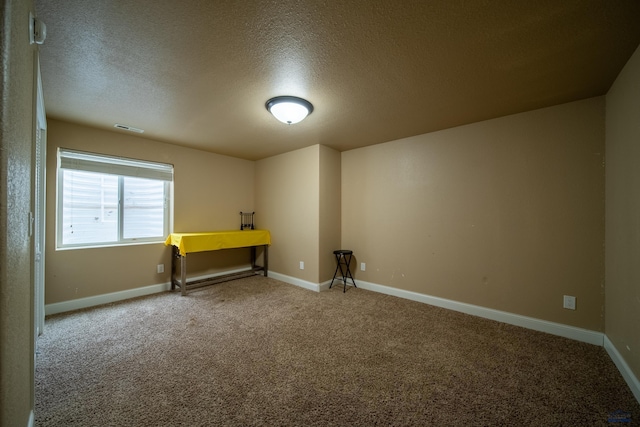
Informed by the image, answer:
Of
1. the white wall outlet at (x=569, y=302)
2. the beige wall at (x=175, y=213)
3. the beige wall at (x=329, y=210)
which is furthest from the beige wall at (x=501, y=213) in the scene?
the beige wall at (x=175, y=213)

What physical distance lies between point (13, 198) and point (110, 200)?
3110 mm

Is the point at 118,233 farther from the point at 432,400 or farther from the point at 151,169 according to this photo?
the point at 432,400

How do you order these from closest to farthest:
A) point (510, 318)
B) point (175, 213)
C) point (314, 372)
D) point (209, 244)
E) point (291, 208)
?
point (314, 372) < point (510, 318) < point (209, 244) < point (175, 213) < point (291, 208)

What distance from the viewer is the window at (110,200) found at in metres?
2.99

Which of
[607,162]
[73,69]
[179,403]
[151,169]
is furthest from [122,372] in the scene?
[607,162]

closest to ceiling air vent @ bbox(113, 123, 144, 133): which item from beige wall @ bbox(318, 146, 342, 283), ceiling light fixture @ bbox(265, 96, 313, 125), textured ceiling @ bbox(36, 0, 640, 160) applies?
textured ceiling @ bbox(36, 0, 640, 160)

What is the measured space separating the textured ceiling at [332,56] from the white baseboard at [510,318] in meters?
2.10

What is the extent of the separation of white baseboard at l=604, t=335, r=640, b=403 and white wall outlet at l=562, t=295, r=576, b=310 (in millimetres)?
283

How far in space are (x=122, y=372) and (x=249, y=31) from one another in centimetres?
247

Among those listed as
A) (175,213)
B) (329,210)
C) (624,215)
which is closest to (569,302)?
(624,215)

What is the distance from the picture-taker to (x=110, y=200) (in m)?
3.34

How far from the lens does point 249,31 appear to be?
58.2 inches

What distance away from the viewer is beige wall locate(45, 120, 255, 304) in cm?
287

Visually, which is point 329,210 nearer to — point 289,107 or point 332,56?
point 289,107
